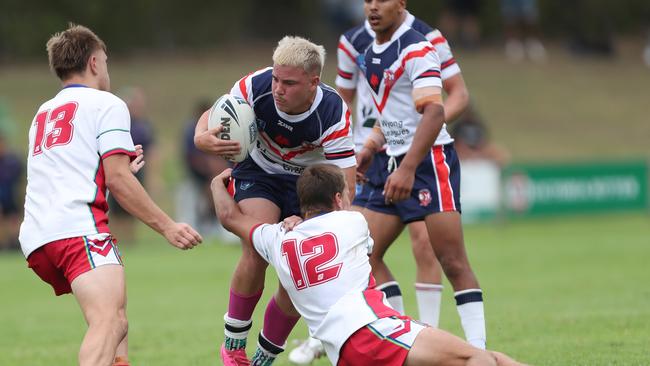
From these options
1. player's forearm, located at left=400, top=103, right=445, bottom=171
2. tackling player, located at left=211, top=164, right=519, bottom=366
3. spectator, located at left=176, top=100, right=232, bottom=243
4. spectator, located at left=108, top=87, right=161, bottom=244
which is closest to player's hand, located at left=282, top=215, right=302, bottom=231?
tackling player, located at left=211, top=164, right=519, bottom=366

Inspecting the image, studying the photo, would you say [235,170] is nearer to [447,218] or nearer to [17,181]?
[447,218]

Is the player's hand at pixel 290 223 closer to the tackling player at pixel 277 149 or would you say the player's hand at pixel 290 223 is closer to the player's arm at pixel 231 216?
the player's arm at pixel 231 216

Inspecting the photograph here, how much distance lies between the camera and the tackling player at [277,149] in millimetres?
6727

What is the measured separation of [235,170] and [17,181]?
1234 centimetres

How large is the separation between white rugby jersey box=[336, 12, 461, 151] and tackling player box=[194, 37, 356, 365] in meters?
1.13

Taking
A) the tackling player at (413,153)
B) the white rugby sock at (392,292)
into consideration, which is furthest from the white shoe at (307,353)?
the tackling player at (413,153)

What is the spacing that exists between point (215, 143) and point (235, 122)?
0.18m

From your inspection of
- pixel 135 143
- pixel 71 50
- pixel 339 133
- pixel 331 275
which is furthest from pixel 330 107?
pixel 135 143

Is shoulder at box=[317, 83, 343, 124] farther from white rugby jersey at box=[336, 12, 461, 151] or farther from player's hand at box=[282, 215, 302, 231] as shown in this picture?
white rugby jersey at box=[336, 12, 461, 151]

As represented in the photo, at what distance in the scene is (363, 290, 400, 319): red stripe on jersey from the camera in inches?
233

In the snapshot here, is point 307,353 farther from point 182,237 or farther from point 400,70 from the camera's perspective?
point 182,237

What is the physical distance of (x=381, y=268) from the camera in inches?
329

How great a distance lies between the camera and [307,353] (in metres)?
8.23

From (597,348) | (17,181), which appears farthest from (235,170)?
(17,181)
